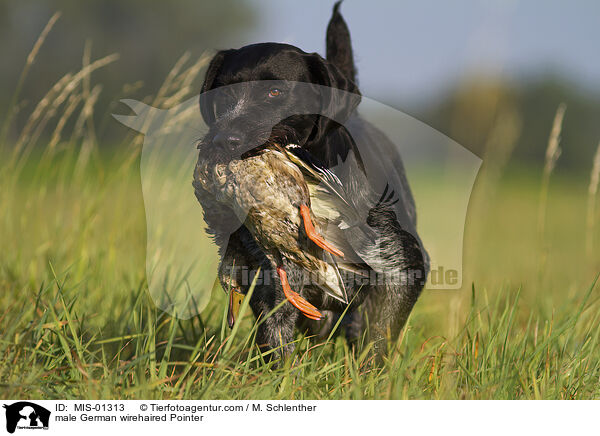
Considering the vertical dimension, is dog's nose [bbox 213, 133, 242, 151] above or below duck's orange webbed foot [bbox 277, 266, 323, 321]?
above

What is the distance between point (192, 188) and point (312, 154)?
1.94ft

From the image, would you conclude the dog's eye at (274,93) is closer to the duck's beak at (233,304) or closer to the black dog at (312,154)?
the black dog at (312,154)

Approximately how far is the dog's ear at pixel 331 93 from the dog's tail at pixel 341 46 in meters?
0.88

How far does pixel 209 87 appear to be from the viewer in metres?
2.80

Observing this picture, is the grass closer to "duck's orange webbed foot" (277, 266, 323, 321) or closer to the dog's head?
"duck's orange webbed foot" (277, 266, 323, 321)

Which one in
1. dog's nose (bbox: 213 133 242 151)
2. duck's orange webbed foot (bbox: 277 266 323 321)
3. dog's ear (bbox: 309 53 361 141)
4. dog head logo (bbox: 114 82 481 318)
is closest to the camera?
dog's nose (bbox: 213 133 242 151)

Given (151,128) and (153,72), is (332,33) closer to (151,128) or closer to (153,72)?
(151,128)

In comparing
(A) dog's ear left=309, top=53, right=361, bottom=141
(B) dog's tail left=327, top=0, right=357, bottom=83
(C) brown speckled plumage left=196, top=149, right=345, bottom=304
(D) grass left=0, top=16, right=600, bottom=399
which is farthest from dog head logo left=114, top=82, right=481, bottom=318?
(C) brown speckled plumage left=196, top=149, right=345, bottom=304

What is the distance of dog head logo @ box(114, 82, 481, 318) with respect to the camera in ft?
9.14

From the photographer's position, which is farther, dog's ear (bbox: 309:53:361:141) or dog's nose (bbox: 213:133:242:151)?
dog's ear (bbox: 309:53:361:141)

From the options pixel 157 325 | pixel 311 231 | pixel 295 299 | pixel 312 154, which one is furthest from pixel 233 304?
pixel 312 154

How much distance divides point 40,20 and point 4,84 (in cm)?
227
